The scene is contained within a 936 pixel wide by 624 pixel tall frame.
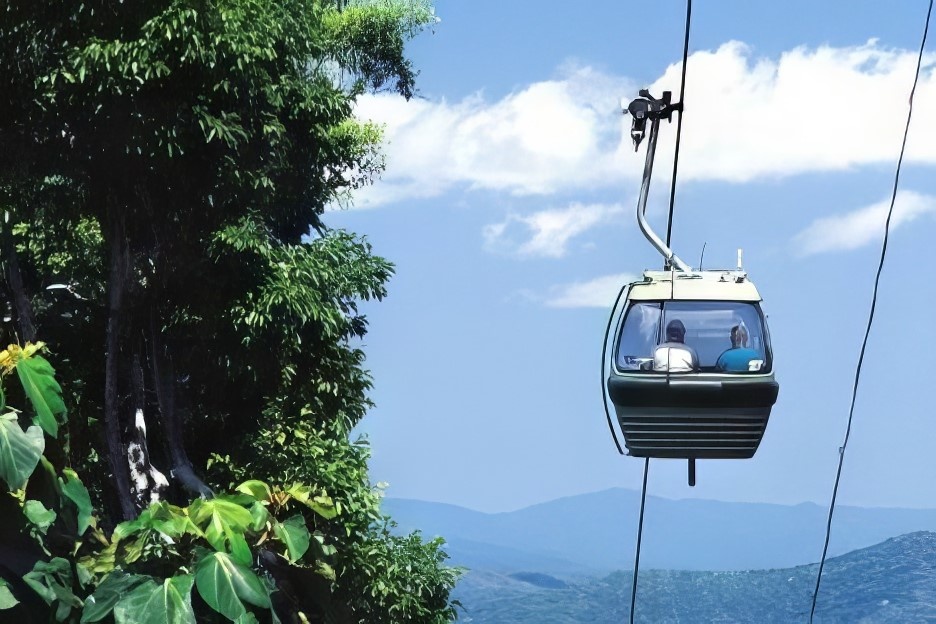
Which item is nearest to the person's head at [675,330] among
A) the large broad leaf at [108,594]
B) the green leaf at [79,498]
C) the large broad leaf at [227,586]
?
the large broad leaf at [227,586]

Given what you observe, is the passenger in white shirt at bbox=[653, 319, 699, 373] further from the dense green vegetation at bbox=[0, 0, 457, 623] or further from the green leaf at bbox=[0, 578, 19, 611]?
the green leaf at bbox=[0, 578, 19, 611]

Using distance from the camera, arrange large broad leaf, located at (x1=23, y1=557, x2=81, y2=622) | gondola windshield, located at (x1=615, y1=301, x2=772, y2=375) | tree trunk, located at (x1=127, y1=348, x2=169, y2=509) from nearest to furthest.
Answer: large broad leaf, located at (x1=23, y1=557, x2=81, y2=622) → gondola windshield, located at (x1=615, y1=301, x2=772, y2=375) → tree trunk, located at (x1=127, y1=348, x2=169, y2=509)

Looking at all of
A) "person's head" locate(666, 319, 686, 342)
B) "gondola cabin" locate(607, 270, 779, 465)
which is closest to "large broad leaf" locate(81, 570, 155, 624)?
"gondola cabin" locate(607, 270, 779, 465)

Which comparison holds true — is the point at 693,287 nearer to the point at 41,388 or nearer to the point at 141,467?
the point at 41,388

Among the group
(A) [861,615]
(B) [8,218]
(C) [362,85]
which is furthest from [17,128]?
(A) [861,615]

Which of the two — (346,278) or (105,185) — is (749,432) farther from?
(105,185)

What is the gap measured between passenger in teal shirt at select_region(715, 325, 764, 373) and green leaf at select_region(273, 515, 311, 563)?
11.4ft

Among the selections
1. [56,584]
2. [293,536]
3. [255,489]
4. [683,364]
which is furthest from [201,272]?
[683,364]

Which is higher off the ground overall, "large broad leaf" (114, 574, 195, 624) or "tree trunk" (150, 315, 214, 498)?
"tree trunk" (150, 315, 214, 498)

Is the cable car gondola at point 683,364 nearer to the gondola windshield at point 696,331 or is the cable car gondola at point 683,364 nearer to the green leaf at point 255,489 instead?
the gondola windshield at point 696,331

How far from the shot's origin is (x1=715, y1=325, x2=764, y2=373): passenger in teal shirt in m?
10.9

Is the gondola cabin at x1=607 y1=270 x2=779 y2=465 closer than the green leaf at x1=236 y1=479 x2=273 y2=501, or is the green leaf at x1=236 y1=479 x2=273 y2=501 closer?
the gondola cabin at x1=607 y1=270 x2=779 y2=465

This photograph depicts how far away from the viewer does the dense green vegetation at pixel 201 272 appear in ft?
45.0

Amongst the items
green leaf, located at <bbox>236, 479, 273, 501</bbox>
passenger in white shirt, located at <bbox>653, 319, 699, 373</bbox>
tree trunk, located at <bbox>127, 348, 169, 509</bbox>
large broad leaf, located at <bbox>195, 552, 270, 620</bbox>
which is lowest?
large broad leaf, located at <bbox>195, 552, 270, 620</bbox>
